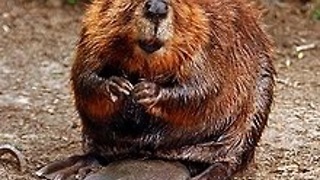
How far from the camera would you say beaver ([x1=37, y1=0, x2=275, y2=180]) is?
12.4 feet

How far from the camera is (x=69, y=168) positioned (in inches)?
168

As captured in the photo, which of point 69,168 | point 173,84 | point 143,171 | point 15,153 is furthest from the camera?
point 15,153

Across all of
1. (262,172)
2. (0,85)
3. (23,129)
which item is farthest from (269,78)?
(0,85)

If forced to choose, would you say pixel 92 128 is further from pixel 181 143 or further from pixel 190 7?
pixel 190 7

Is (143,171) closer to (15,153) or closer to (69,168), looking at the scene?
(69,168)

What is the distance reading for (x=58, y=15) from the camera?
6805mm

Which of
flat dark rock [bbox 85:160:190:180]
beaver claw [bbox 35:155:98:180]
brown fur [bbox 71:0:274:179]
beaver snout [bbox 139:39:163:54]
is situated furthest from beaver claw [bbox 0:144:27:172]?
beaver snout [bbox 139:39:163:54]

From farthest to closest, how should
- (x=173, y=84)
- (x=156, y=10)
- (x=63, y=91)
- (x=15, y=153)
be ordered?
(x=63, y=91)
(x=15, y=153)
(x=173, y=84)
(x=156, y=10)

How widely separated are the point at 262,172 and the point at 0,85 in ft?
5.85

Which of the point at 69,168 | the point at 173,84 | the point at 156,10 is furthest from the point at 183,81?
the point at 69,168

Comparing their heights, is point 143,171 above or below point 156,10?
below

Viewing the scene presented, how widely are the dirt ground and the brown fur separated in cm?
36

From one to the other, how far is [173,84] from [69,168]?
2.15 ft

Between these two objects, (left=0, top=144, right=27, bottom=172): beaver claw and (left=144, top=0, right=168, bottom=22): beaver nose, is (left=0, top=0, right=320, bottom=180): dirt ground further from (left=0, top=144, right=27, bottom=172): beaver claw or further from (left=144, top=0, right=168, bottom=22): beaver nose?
(left=144, top=0, right=168, bottom=22): beaver nose
